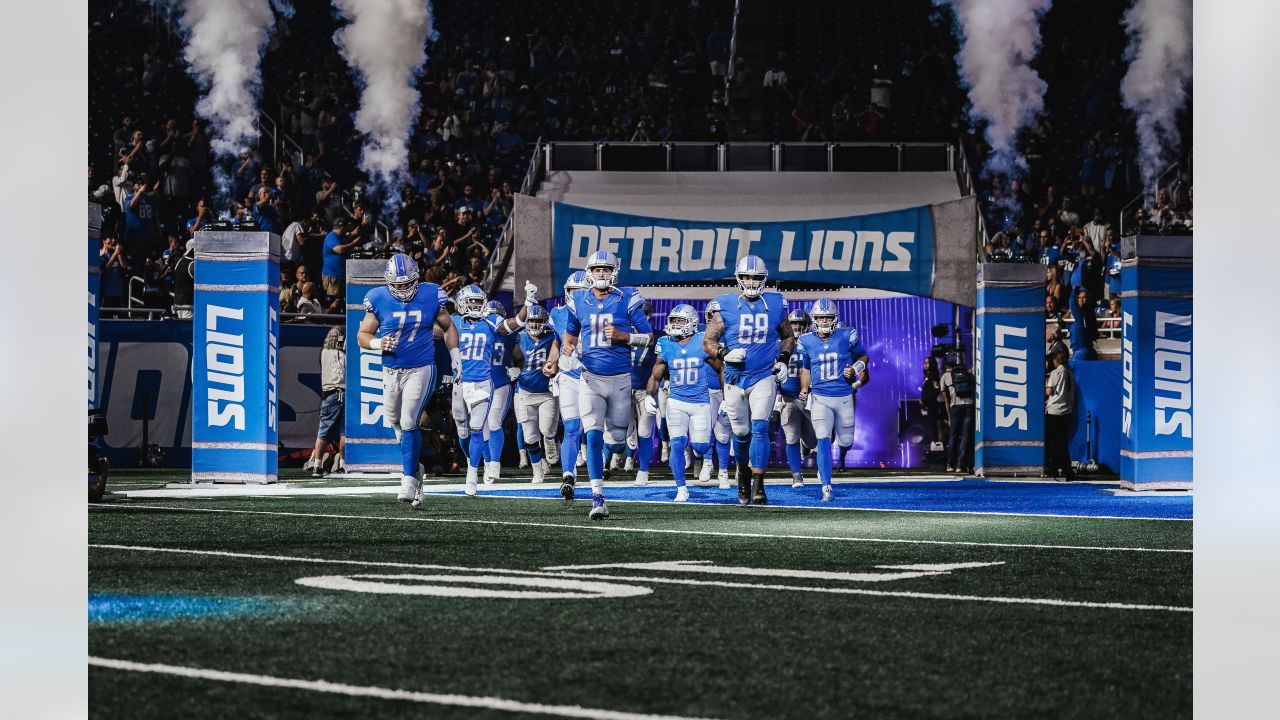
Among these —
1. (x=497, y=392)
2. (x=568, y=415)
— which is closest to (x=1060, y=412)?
(x=497, y=392)

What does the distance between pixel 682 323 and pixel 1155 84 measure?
16.4m

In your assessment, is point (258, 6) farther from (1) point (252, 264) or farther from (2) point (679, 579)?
(2) point (679, 579)

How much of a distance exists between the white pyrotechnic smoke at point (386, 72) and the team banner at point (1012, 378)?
11376 millimetres

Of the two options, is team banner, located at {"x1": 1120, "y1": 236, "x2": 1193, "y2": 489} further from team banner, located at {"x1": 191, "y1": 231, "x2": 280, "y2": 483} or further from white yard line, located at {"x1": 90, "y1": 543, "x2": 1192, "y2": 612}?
white yard line, located at {"x1": 90, "y1": 543, "x2": 1192, "y2": 612}

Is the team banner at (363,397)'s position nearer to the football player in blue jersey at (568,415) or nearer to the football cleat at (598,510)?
the football player in blue jersey at (568,415)

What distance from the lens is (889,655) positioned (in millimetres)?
5008

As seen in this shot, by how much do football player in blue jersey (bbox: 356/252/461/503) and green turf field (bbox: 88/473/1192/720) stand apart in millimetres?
2050

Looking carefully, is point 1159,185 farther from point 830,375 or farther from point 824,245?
point 830,375

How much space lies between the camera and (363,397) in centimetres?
1725

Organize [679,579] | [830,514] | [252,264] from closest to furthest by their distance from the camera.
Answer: [679,579] → [830,514] → [252,264]

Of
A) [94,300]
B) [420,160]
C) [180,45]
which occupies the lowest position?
[94,300]

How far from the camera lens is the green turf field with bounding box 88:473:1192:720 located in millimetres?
4332
